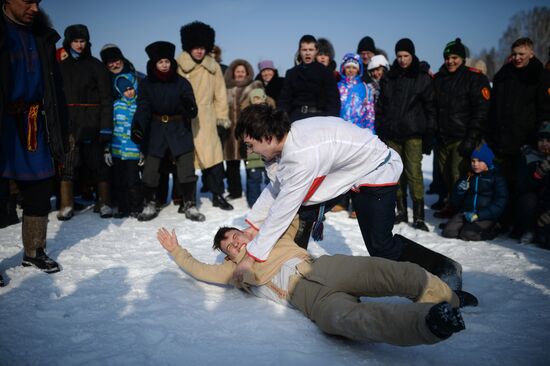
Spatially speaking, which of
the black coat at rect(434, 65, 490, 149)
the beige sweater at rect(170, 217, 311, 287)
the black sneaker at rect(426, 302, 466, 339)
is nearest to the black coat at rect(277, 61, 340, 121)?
the black coat at rect(434, 65, 490, 149)

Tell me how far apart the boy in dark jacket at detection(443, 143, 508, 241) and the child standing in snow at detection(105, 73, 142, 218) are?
3783 millimetres

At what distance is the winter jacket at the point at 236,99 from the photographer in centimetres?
618

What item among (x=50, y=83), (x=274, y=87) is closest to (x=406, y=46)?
(x=274, y=87)

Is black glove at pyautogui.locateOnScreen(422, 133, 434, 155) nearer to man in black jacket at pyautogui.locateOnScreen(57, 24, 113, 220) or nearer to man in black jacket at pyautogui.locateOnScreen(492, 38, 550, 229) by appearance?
man in black jacket at pyautogui.locateOnScreen(492, 38, 550, 229)

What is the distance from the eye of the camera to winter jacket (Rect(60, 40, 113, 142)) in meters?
4.91

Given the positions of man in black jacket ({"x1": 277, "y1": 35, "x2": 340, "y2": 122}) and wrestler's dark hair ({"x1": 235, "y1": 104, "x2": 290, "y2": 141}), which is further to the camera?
man in black jacket ({"x1": 277, "y1": 35, "x2": 340, "y2": 122})

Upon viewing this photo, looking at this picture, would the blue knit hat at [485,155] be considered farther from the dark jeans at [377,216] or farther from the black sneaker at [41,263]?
the black sneaker at [41,263]

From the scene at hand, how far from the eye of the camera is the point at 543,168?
4094mm

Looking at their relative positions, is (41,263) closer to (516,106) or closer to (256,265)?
(256,265)

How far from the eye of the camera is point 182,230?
478 centimetres

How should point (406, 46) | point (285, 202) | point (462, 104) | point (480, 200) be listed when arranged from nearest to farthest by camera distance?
point (285, 202), point (480, 200), point (462, 104), point (406, 46)

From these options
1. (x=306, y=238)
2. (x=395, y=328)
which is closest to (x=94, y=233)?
(x=306, y=238)

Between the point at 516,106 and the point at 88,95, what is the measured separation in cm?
493

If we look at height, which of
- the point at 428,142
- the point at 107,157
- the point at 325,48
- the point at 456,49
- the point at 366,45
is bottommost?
the point at 107,157
